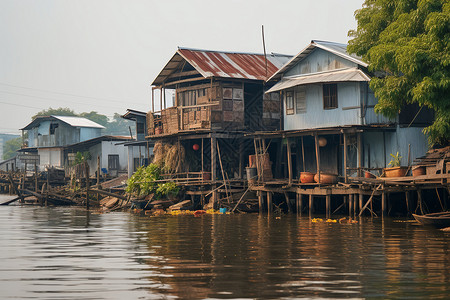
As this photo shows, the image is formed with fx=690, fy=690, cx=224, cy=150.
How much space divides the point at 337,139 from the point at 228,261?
59.6 feet

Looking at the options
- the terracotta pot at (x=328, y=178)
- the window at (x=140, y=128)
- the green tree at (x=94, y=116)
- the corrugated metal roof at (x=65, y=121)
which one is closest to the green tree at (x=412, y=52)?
the terracotta pot at (x=328, y=178)

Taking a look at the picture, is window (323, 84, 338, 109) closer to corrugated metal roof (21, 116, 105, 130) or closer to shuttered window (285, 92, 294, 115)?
shuttered window (285, 92, 294, 115)

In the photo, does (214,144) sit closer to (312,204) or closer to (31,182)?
(312,204)

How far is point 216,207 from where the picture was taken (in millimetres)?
32625

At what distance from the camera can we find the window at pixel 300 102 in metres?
32.1

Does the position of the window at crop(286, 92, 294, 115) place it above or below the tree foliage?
below

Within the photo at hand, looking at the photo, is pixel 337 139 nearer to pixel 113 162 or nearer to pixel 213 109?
pixel 213 109

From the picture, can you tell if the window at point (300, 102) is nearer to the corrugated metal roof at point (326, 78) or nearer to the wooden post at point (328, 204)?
the corrugated metal roof at point (326, 78)

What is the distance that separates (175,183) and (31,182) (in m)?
22.7

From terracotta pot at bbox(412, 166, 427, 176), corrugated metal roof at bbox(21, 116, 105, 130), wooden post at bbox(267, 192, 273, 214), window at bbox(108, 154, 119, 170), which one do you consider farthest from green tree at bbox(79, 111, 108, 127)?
terracotta pot at bbox(412, 166, 427, 176)

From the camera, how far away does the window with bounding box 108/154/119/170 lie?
177 ft

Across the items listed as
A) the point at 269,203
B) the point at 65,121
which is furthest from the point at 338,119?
the point at 65,121

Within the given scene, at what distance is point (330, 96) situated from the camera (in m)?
30.7

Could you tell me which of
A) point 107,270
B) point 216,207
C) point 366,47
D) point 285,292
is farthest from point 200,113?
point 285,292
